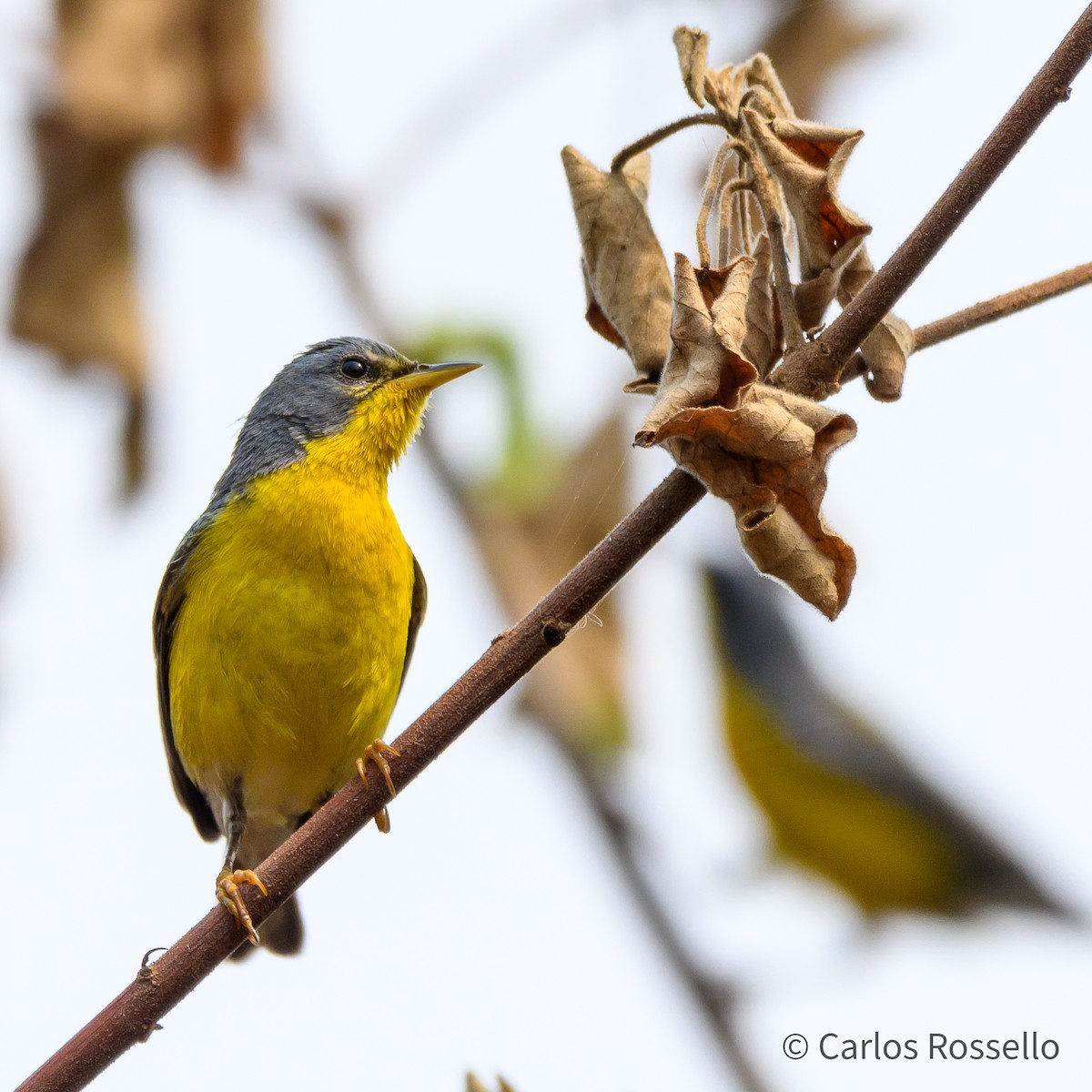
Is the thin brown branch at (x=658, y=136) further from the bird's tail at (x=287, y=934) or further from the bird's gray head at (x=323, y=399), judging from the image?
the bird's tail at (x=287, y=934)

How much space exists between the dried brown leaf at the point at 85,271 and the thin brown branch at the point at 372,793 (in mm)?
1773

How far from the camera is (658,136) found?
2234 millimetres

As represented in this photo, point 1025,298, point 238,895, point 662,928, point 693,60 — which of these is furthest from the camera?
point 662,928

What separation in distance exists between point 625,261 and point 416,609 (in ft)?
8.46

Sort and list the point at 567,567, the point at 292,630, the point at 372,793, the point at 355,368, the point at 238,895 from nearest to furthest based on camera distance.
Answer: the point at 372,793 → the point at 238,895 → the point at 292,630 → the point at 567,567 → the point at 355,368

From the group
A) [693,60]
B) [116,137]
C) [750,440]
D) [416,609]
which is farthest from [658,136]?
[416,609]

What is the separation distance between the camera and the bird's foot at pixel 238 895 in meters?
2.40

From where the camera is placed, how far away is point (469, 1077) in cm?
187

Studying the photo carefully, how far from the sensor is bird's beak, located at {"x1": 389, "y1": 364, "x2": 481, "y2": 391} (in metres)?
4.54

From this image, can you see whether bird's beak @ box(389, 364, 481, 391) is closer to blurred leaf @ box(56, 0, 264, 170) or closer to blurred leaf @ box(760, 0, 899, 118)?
blurred leaf @ box(56, 0, 264, 170)

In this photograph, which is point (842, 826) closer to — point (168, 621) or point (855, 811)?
point (855, 811)

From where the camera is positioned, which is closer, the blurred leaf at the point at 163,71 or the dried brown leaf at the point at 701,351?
the dried brown leaf at the point at 701,351

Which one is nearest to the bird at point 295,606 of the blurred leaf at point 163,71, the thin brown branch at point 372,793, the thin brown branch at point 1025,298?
the blurred leaf at point 163,71

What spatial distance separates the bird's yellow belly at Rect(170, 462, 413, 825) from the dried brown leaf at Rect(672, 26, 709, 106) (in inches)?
91.2
